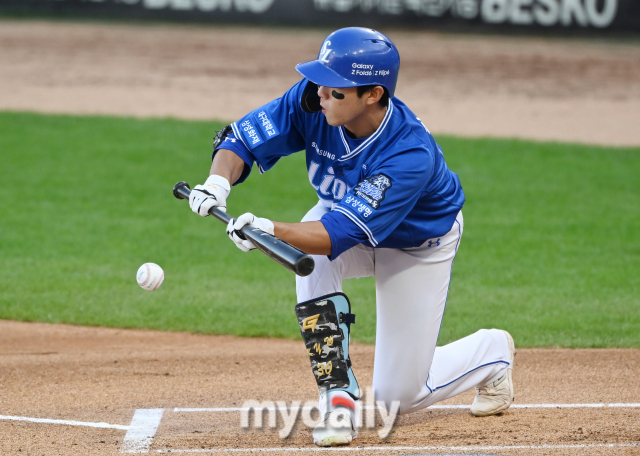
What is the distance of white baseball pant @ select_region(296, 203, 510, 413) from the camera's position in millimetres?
3945

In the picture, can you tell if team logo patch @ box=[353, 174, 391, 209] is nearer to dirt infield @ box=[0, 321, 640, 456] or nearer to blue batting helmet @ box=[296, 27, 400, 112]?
blue batting helmet @ box=[296, 27, 400, 112]

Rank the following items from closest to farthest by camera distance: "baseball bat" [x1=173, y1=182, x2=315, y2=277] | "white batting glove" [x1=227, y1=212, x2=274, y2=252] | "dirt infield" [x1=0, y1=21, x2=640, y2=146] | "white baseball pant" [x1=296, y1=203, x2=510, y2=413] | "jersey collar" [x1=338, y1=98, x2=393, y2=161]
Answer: "baseball bat" [x1=173, y1=182, x2=315, y2=277]
"white batting glove" [x1=227, y1=212, x2=274, y2=252]
"jersey collar" [x1=338, y1=98, x2=393, y2=161]
"white baseball pant" [x1=296, y1=203, x2=510, y2=413]
"dirt infield" [x1=0, y1=21, x2=640, y2=146]

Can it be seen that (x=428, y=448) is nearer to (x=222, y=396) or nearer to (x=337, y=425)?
(x=337, y=425)

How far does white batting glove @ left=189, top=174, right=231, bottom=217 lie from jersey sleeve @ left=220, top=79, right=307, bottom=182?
30 cm

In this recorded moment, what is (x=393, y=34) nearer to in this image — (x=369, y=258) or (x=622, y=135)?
(x=622, y=135)

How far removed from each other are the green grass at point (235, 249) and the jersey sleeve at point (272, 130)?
222cm

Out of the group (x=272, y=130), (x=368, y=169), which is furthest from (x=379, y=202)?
(x=272, y=130)

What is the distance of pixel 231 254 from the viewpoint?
8.16m

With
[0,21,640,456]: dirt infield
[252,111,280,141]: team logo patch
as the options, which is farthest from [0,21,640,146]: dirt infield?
[252,111,280,141]: team logo patch

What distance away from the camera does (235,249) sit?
8.23 metres

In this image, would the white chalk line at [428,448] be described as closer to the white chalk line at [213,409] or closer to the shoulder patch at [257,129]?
the white chalk line at [213,409]

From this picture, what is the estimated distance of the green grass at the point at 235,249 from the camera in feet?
21.0

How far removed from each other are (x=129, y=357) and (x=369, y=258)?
6.92ft

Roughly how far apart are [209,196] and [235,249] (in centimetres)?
450
